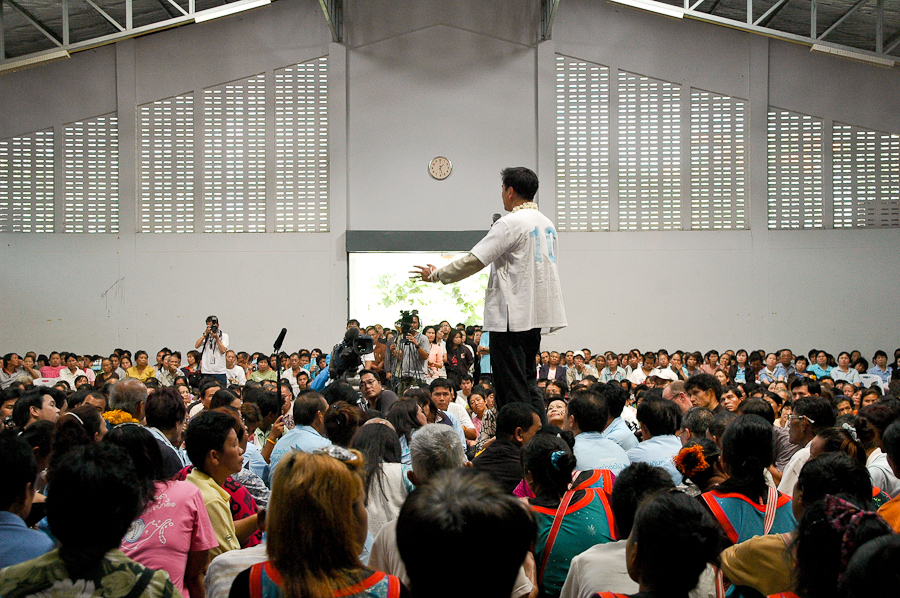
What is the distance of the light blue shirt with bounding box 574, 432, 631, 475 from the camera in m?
3.65

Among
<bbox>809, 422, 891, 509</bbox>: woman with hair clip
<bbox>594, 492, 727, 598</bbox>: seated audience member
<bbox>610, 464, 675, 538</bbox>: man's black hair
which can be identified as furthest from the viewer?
<bbox>809, 422, 891, 509</bbox>: woman with hair clip

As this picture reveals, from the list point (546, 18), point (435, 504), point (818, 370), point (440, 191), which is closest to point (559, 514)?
point (435, 504)

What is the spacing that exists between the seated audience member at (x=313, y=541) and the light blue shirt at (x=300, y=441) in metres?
2.21

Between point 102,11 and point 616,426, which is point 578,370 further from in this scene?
point 102,11

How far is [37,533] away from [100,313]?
39.6 feet

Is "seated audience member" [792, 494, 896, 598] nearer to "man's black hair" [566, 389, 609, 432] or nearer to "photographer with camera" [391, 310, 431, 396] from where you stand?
"man's black hair" [566, 389, 609, 432]

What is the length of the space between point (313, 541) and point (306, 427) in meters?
2.55

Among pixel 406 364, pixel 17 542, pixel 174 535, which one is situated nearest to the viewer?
pixel 17 542

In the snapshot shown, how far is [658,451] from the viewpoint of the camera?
386cm

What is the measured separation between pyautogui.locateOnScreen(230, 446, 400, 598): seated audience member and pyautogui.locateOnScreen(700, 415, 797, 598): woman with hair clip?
148 centimetres

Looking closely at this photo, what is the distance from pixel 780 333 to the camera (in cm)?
1330

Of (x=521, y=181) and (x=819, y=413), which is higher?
(x=521, y=181)

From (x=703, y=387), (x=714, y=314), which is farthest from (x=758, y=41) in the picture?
(x=703, y=387)

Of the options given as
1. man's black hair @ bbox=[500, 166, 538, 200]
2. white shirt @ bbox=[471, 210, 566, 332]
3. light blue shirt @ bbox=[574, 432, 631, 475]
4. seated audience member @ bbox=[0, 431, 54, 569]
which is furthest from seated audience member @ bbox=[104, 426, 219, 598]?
man's black hair @ bbox=[500, 166, 538, 200]
